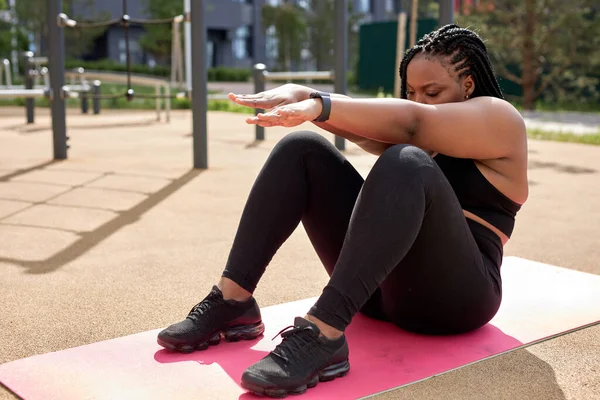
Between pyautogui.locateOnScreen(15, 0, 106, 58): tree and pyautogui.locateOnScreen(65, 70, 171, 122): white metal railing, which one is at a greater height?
pyautogui.locateOnScreen(15, 0, 106, 58): tree

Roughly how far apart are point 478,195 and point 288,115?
56 centimetres

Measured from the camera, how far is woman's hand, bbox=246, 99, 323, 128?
152 centimetres

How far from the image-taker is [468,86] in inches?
73.5

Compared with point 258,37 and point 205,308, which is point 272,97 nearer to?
point 205,308

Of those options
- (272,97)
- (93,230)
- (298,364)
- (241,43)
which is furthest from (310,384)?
(241,43)

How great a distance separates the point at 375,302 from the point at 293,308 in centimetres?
32

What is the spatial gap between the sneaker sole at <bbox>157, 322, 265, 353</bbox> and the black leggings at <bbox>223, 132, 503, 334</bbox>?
0.13 meters

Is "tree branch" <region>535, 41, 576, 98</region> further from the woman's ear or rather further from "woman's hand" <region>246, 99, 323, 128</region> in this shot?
"woman's hand" <region>246, 99, 323, 128</region>

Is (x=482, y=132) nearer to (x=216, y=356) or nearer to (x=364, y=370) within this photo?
(x=364, y=370)

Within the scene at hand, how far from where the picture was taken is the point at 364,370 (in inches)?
68.7

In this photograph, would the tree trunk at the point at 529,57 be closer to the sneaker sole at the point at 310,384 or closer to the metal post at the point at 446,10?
the metal post at the point at 446,10

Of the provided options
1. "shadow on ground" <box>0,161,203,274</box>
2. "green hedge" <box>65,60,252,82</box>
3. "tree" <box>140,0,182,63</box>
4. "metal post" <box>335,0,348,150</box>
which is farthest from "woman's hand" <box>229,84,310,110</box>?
"green hedge" <box>65,60,252,82</box>

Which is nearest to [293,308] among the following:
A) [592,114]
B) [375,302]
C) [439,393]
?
[375,302]

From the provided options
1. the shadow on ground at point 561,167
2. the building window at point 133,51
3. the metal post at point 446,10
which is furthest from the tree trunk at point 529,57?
the building window at point 133,51
